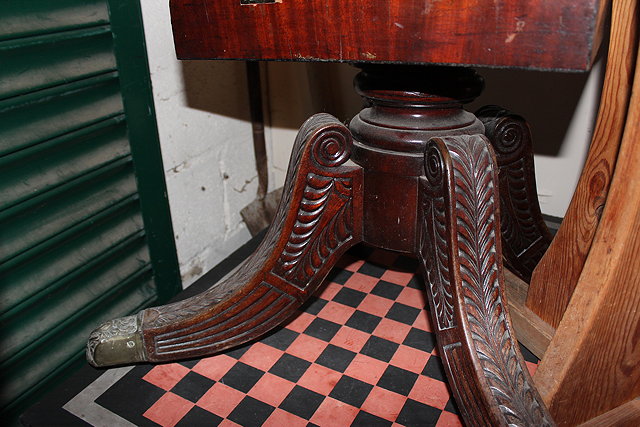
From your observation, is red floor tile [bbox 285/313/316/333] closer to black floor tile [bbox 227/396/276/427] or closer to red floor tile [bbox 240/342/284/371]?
red floor tile [bbox 240/342/284/371]

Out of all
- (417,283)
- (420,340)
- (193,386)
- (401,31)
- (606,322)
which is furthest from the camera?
(417,283)

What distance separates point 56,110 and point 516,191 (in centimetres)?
97

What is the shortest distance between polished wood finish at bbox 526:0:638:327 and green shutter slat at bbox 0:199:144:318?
3.16 ft

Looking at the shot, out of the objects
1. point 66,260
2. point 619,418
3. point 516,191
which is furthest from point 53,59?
point 619,418

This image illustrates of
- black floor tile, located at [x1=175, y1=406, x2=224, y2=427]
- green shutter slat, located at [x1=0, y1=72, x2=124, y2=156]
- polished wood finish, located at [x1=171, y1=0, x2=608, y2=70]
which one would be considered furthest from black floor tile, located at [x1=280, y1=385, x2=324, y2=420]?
green shutter slat, located at [x1=0, y1=72, x2=124, y2=156]

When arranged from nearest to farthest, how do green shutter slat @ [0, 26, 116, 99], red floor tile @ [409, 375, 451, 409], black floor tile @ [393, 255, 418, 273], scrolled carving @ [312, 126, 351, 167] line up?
scrolled carving @ [312, 126, 351, 167], red floor tile @ [409, 375, 451, 409], green shutter slat @ [0, 26, 116, 99], black floor tile @ [393, 255, 418, 273]

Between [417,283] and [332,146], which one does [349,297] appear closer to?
[417,283]

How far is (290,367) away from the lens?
42.9 inches

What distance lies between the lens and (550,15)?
0.58 m

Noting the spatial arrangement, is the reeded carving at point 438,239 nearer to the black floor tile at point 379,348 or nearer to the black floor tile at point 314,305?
the black floor tile at point 379,348

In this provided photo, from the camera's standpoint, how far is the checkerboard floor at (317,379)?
0.97m

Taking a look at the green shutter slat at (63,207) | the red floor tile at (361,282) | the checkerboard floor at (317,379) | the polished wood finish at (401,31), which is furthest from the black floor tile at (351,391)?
the green shutter slat at (63,207)

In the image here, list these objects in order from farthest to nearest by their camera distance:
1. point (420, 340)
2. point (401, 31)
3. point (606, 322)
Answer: point (420, 340) < point (606, 322) < point (401, 31)

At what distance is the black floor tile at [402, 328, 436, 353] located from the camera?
114cm
